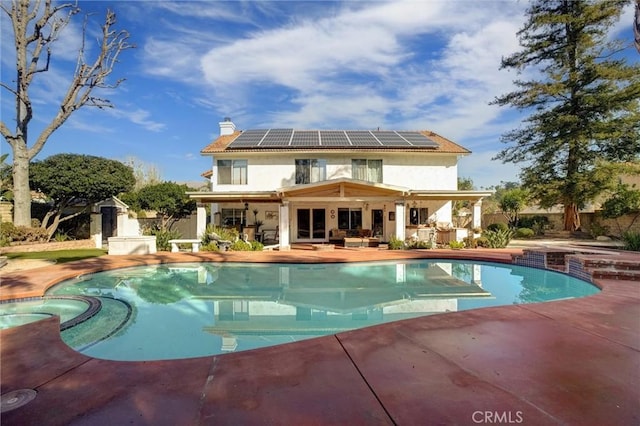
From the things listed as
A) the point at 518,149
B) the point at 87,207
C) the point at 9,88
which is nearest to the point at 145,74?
the point at 9,88

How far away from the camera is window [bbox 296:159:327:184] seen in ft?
65.5

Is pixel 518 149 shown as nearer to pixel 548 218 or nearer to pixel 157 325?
pixel 548 218

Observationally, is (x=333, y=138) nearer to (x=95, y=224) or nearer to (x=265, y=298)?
(x=265, y=298)

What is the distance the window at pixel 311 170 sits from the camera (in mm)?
19969

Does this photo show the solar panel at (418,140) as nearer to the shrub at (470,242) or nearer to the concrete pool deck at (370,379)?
the shrub at (470,242)

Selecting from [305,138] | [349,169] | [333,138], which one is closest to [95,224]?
[305,138]

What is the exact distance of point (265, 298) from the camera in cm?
866

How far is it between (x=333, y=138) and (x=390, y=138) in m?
3.78

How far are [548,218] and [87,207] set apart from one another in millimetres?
33658

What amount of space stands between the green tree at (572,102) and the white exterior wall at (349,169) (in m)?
7.53

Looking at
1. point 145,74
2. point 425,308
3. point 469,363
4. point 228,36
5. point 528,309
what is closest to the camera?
point 469,363

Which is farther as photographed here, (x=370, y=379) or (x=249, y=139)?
(x=249, y=139)

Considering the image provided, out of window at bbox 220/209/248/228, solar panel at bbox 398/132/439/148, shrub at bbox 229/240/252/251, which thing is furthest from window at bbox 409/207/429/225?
window at bbox 220/209/248/228

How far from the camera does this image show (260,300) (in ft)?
27.7
